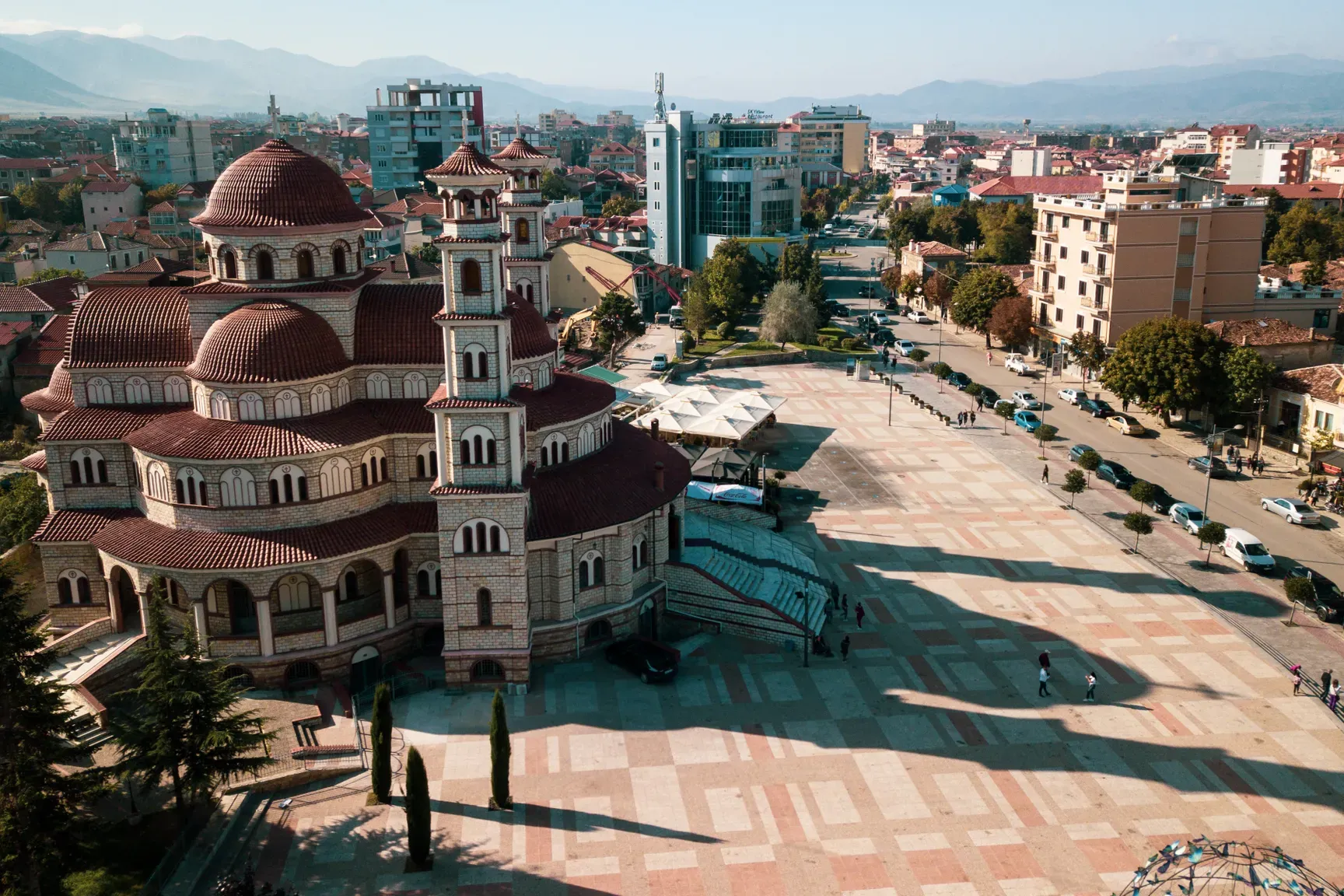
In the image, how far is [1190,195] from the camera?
83562 mm

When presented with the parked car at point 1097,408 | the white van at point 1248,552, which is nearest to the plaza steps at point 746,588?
the white van at point 1248,552

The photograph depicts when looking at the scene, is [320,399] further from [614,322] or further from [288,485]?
[614,322]

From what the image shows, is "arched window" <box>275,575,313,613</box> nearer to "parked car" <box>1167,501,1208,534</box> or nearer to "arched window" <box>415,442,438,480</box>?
"arched window" <box>415,442,438,480</box>

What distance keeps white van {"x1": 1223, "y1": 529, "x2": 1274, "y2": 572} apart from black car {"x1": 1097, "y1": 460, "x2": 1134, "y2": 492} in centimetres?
954

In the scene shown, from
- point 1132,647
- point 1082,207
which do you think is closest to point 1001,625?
point 1132,647

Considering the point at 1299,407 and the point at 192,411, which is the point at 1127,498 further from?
the point at 192,411

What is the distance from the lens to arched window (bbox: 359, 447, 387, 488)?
131 feet

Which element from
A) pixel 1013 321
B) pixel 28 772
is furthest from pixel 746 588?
pixel 1013 321

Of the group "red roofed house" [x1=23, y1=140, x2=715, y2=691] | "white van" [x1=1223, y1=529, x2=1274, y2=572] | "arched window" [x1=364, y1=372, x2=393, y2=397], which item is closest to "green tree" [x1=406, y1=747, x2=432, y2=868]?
"red roofed house" [x1=23, y1=140, x2=715, y2=691]

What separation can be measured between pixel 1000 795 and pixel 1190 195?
67.1 meters

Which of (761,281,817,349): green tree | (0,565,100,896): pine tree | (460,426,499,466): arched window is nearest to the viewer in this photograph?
(0,565,100,896): pine tree

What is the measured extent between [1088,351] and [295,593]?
62032mm

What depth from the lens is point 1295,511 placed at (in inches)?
2131

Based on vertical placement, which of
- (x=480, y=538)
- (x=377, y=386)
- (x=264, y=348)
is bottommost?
(x=480, y=538)
